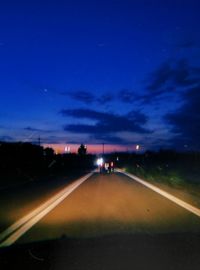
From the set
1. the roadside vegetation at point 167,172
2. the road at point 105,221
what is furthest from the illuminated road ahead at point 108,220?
the roadside vegetation at point 167,172

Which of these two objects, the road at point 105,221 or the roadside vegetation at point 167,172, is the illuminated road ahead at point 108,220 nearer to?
the road at point 105,221

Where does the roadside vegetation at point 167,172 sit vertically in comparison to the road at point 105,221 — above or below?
above

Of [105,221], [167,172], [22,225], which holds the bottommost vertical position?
[22,225]

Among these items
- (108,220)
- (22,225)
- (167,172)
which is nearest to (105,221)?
(108,220)

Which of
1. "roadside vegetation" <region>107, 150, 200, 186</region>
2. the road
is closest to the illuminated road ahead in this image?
the road

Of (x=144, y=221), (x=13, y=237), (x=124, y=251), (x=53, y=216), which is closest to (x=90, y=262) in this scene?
(x=124, y=251)

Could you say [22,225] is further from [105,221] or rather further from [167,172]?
[167,172]

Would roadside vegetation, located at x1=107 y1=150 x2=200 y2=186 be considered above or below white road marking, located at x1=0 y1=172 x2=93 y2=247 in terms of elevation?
above

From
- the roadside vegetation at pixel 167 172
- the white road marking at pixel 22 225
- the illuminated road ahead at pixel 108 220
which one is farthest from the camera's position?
the roadside vegetation at pixel 167 172

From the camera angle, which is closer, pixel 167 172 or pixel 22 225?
pixel 22 225

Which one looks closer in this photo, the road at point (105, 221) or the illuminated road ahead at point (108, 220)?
the road at point (105, 221)

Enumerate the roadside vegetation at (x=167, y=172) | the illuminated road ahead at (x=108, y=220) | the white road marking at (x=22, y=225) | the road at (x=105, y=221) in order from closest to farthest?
1. the white road marking at (x=22, y=225)
2. the road at (x=105, y=221)
3. the illuminated road ahead at (x=108, y=220)
4. the roadside vegetation at (x=167, y=172)

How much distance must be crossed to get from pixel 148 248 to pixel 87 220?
528cm

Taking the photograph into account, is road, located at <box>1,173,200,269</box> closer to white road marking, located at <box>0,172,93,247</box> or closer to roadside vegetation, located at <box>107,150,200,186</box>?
white road marking, located at <box>0,172,93,247</box>
